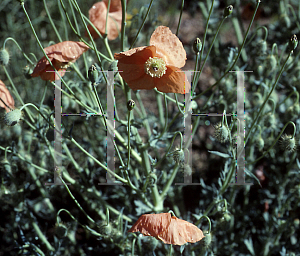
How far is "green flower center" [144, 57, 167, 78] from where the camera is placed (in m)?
1.36

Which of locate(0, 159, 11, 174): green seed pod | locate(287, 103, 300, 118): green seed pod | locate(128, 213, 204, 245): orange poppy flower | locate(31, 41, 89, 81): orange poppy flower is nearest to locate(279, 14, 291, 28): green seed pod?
locate(287, 103, 300, 118): green seed pod

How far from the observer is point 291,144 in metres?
1.63

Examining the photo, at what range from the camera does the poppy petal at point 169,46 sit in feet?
4.42

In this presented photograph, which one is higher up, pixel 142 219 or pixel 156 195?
pixel 142 219

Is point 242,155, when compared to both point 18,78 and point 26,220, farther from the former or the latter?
point 18,78

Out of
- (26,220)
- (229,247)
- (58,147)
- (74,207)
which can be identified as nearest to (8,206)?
(26,220)

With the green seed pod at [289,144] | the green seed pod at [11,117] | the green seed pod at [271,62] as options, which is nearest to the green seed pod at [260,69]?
the green seed pod at [271,62]

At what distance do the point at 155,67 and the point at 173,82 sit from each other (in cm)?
10

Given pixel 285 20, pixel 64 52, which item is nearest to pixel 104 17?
pixel 64 52

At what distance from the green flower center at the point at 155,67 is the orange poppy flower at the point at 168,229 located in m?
0.59

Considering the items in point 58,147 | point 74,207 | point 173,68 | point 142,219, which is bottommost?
point 74,207

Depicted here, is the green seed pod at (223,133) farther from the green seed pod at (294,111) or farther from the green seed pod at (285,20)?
the green seed pod at (285,20)

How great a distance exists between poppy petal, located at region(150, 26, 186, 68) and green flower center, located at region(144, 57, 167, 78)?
0.03 metres

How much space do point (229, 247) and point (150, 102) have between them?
204 cm
